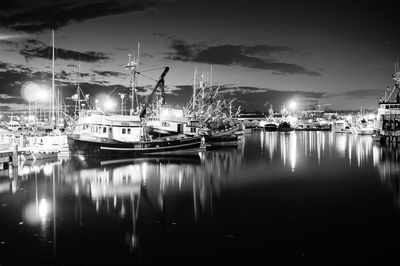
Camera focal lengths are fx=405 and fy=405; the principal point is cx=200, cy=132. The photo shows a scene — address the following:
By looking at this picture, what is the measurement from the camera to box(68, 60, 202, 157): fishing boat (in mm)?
33469

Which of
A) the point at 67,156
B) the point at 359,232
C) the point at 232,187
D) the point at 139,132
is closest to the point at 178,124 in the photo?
the point at 139,132

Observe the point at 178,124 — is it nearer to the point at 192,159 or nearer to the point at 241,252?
the point at 192,159

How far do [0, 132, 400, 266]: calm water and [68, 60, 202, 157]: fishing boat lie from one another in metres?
7.20

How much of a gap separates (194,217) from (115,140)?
2119 centimetres

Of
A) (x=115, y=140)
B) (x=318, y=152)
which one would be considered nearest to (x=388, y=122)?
(x=318, y=152)

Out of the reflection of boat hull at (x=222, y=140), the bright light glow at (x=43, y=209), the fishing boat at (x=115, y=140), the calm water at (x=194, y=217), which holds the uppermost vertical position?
the fishing boat at (x=115, y=140)

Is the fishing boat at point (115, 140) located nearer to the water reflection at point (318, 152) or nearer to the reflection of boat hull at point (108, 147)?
the reflection of boat hull at point (108, 147)

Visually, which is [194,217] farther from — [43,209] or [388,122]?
[388,122]

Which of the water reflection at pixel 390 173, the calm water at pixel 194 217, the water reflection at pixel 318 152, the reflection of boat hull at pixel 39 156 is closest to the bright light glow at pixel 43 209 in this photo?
the calm water at pixel 194 217

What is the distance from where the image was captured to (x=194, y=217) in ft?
47.1

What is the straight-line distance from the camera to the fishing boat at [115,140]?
3347 centimetres

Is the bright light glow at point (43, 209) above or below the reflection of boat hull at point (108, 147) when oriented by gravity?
below

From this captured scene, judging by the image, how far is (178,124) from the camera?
48281mm

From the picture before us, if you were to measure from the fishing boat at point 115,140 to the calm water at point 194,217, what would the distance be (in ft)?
23.6
